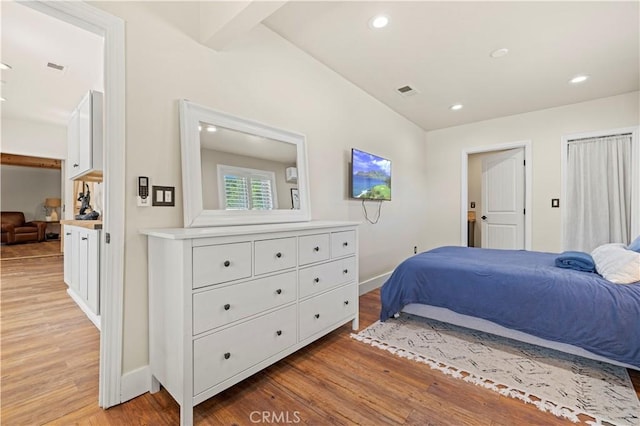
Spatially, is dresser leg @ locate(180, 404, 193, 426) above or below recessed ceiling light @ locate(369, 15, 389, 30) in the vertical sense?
below

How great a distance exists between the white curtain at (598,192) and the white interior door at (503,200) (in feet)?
1.89

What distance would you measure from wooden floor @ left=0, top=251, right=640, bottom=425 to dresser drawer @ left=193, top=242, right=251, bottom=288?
2.34 ft

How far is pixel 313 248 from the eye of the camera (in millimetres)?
1999

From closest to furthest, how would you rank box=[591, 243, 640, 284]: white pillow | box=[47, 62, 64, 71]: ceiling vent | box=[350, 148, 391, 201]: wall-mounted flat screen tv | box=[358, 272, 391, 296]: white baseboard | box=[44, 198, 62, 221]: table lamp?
box=[591, 243, 640, 284]: white pillow < box=[47, 62, 64, 71]: ceiling vent < box=[350, 148, 391, 201]: wall-mounted flat screen tv < box=[358, 272, 391, 296]: white baseboard < box=[44, 198, 62, 221]: table lamp

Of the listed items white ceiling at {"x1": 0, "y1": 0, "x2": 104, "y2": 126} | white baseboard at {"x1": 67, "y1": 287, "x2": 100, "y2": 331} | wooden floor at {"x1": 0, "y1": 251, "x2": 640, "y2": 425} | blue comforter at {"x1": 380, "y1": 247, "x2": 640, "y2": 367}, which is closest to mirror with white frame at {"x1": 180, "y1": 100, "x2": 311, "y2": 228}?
wooden floor at {"x1": 0, "y1": 251, "x2": 640, "y2": 425}

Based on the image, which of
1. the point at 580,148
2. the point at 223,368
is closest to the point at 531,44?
the point at 580,148

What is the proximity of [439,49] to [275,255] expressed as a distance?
8.07ft

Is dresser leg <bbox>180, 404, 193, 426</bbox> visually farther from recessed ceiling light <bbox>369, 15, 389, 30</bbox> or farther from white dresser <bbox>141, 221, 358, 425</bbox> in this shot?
recessed ceiling light <bbox>369, 15, 389, 30</bbox>

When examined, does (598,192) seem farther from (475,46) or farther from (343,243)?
(343,243)

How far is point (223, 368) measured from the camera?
1.45m

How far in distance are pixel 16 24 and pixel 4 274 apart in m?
3.71

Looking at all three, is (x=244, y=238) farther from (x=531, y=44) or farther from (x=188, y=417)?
(x=531, y=44)

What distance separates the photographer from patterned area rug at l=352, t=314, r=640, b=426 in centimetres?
148

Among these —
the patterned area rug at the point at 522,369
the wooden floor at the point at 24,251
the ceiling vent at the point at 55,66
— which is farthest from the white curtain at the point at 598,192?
the wooden floor at the point at 24,251
